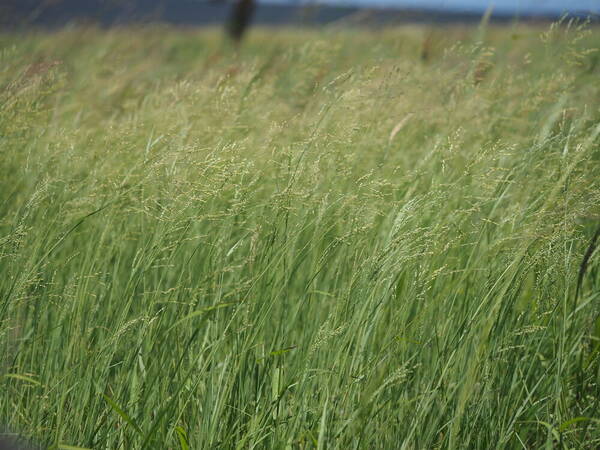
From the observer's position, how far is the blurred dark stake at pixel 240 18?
13.3 metres

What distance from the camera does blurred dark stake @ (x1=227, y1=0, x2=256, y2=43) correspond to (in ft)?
43.6

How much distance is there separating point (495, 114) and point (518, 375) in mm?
1414

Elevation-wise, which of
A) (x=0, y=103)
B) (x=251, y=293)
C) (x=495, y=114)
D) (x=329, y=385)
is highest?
(x=495, y=114)

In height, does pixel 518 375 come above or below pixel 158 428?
above

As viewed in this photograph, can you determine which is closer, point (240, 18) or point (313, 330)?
point (313, 330)

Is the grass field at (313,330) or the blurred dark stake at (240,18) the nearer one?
the grass field at (313,330)

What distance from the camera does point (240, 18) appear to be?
44.9ft

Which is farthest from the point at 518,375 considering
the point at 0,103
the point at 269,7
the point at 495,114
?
the point at 269,7

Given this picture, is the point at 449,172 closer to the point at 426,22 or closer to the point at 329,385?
the point at 329,385

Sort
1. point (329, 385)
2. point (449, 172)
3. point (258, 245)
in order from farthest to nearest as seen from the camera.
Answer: point (449, 172)
point (258, 245)
point (329, 385)

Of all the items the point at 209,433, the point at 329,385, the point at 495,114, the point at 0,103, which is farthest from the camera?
the point at 495,114

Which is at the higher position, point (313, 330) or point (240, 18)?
point (240, 18)

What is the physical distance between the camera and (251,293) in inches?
72.9

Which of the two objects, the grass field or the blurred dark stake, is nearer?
the grass field
